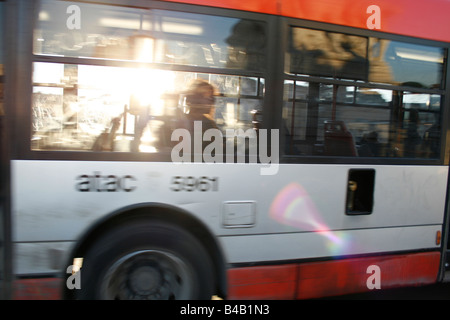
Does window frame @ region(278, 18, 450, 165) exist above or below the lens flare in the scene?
above

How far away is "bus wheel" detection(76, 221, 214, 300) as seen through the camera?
98.7 inches

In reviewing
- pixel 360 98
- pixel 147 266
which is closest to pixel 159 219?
pixel 147 266

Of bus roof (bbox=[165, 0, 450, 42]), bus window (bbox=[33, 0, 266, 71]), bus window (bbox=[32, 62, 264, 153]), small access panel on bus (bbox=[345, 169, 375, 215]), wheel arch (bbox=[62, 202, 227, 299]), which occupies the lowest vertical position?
wheel arch (bbox=[62, 202, 227, 299])

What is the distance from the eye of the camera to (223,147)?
2.76 metres

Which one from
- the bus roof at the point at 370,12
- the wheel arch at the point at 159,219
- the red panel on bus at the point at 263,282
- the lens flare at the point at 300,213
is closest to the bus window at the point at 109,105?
the wheel arch at the point at 159,219

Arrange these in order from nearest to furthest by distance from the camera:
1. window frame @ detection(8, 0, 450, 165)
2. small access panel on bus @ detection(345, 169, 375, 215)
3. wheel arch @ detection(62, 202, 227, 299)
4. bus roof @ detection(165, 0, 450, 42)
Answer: window frame @ detection(8, 0, 450, 165) → wheel arch @ detection(62, 202, 227, 299) → bus roof @ detection(165, 0, 450, 42) → small access panel on bus @ detection(345, 169, 375, 215)

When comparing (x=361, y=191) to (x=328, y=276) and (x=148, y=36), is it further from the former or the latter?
(x=148, y=36)

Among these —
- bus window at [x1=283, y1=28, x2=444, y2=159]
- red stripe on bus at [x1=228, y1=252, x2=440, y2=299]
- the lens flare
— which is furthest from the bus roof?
red stripe on bus at [x1=228, y1=252, x2=440, y2=299]

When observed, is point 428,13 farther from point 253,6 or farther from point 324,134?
point 253,6

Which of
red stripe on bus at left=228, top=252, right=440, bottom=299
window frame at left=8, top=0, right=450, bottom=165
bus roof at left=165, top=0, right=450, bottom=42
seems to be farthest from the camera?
red stripe on bus at left=228, top=252, right=440, bottom=299

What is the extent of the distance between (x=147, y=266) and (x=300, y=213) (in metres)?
1.32

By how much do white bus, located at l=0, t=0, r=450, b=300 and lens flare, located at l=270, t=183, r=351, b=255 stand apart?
0.04 feet

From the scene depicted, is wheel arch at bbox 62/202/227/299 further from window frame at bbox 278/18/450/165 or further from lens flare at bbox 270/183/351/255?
window frame at bbox 278/18/450/165
